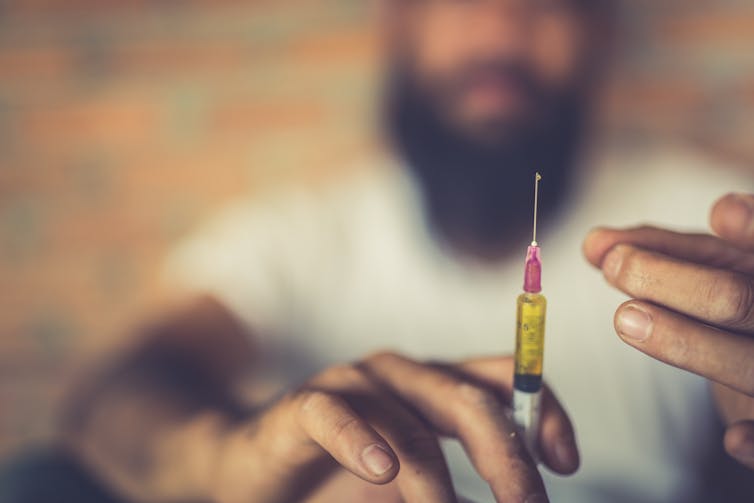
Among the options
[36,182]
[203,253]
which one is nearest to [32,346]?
[36,182]

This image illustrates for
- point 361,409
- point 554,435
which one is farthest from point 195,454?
point 554,435

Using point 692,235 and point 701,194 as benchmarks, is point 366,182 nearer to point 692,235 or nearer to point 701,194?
point 701,194

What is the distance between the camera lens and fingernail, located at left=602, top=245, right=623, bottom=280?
21.5 inches

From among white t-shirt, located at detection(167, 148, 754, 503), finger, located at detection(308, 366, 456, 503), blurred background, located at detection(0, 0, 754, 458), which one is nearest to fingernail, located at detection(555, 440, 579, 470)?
finger, located at detection(308, 366, 456, 503)

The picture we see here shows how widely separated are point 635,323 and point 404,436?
210 mm

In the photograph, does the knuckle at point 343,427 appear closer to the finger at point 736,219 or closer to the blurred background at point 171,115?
the finger at point 736,219

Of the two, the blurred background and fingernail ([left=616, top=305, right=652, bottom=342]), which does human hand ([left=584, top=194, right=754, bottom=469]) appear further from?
the blurred background

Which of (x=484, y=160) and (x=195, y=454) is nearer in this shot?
(x=195, y=454)

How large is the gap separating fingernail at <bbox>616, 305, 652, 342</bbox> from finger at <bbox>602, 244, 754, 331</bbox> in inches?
0.7

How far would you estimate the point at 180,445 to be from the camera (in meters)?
0.80

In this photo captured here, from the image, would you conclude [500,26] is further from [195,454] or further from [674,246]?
[195,454]

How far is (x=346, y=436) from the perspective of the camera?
490 millimetres

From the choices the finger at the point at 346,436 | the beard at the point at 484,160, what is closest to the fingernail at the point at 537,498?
the finger at the point at 346,436

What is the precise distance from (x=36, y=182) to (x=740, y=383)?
148cm
